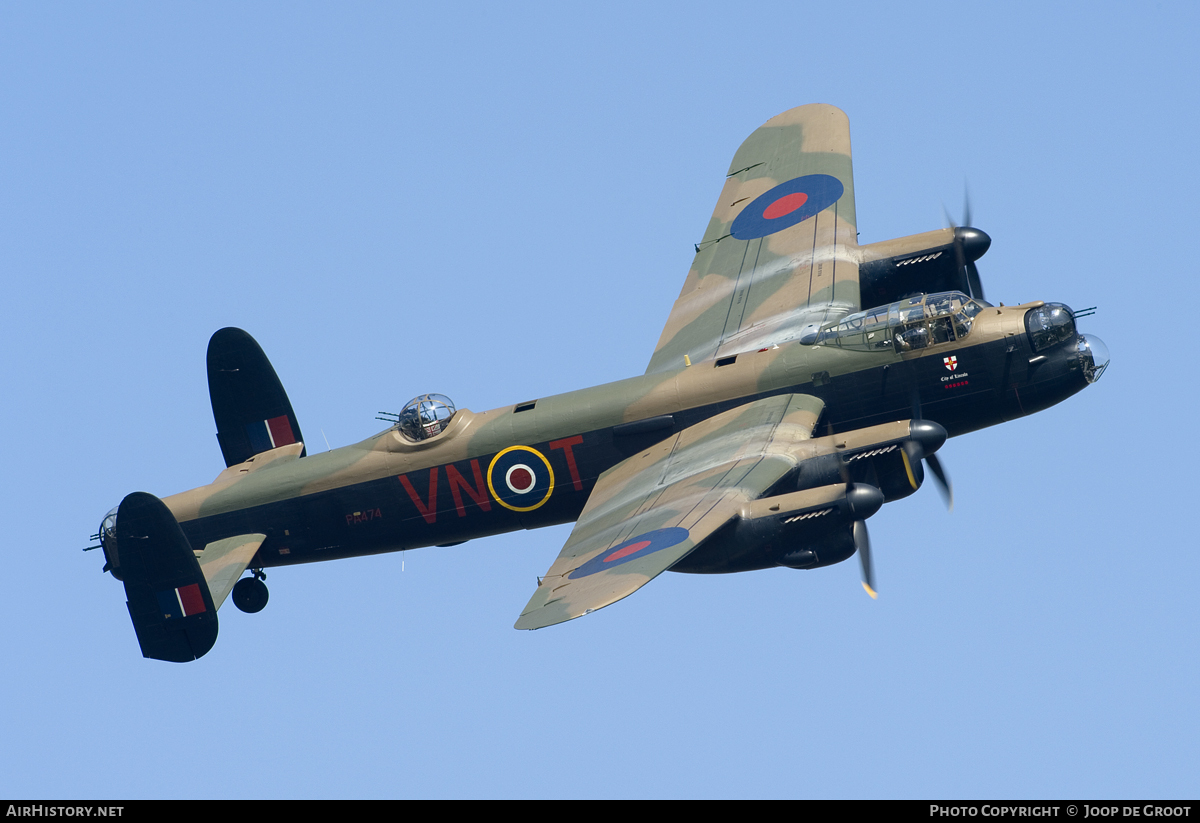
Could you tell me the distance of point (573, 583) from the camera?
2917cm

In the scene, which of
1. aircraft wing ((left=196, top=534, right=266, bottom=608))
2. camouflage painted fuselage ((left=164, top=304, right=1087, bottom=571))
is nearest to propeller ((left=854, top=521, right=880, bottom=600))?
camouflage painted fuselage ((left=164, top=304, right=1087, bottom=571))

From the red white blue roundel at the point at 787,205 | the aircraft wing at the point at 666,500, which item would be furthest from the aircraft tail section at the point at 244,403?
the red white blue roundel at the point at 787,205

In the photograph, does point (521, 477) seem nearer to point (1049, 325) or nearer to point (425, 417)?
point (425, 417)

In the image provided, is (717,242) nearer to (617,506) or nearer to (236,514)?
(617,506)

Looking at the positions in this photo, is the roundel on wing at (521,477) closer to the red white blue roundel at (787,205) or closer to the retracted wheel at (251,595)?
the retracted wheel at (251,595)

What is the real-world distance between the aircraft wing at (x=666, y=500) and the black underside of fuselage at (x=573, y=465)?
596 millimetres

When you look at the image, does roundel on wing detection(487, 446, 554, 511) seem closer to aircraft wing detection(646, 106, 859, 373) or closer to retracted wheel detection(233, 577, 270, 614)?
aircraft wing detection(646, 106, 859, 373)

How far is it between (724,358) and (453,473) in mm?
6530

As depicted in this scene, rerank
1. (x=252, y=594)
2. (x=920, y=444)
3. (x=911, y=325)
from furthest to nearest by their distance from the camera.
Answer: (x=252, y=594)
(x=911, y=325)
(x=920, y=444)

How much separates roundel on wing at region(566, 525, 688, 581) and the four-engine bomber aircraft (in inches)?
2.9

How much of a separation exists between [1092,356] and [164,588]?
20218mm

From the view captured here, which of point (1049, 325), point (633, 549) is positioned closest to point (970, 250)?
point (1049, 325)

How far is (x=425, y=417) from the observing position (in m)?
35.5

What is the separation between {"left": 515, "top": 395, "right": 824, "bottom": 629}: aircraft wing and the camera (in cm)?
2838
